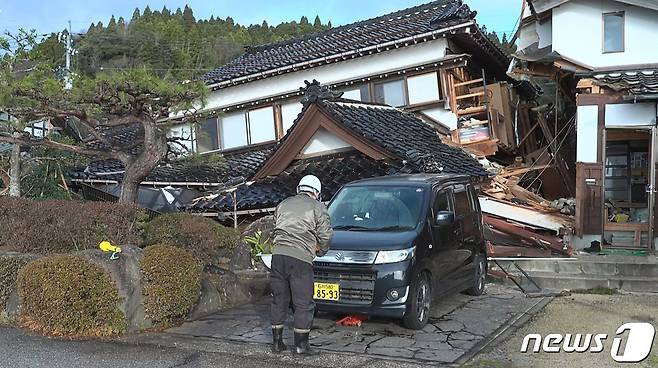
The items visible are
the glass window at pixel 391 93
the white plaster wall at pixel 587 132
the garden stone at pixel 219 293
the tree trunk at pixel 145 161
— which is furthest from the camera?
the glass window at pixel 391 93

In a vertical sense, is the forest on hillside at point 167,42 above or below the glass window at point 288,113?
above

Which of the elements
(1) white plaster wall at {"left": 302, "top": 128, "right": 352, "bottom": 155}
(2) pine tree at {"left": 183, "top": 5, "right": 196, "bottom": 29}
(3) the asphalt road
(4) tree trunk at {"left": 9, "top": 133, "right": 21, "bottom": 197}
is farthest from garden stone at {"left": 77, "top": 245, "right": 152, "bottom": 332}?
(2) pine tree at {"left": 183, "top": 5, "right": 196, "bottom": 29}

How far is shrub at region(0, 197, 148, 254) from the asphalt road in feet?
5.18

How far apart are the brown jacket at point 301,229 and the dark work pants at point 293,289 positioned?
0.30 ft

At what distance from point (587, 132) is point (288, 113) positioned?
8714mm

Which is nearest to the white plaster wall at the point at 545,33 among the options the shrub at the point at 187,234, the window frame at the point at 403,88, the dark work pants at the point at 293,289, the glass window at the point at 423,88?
the glass window at the point at 423,88

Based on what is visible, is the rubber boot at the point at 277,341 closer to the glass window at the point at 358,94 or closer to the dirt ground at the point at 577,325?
the dirt ground at the point at 577,325

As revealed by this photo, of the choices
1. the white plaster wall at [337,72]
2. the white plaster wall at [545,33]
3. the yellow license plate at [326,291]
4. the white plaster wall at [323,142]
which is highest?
the white plaster wall at [545,33]

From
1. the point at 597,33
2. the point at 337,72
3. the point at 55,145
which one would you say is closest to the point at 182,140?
the point at 55,145

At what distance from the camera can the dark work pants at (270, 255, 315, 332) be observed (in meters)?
5.94

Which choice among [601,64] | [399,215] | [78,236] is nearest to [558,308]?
[399,215]

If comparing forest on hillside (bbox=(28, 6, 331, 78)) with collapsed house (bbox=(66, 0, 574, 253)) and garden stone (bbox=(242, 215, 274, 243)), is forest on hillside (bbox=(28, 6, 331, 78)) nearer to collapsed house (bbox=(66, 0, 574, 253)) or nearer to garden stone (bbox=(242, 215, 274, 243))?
collapsed house (bbox=(66, 0, 574, 253))

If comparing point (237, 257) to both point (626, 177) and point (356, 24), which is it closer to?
point (626, 177)

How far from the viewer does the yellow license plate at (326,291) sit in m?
6.98
